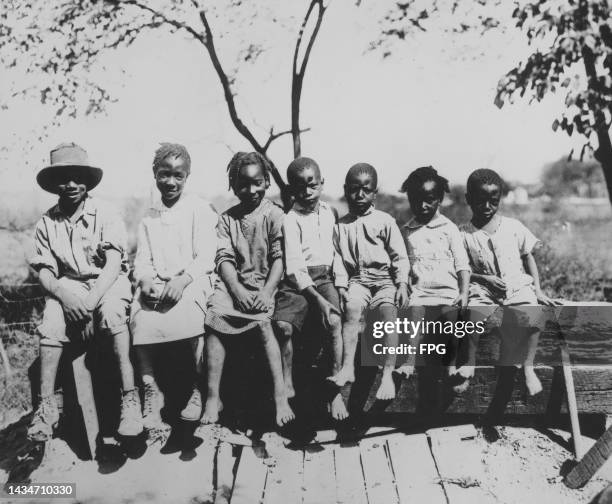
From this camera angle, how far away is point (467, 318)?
272 centimetres

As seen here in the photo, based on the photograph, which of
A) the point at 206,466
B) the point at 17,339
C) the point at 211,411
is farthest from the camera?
the point at 17,339

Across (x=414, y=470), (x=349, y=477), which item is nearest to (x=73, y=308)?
(x=349, y=477)

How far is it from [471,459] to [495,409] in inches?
10.5

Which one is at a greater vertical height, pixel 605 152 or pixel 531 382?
pixel 605 152

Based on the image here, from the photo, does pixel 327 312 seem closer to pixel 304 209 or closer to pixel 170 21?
pixel 304 209

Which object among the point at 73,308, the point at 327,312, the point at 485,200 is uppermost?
the point at 485,200

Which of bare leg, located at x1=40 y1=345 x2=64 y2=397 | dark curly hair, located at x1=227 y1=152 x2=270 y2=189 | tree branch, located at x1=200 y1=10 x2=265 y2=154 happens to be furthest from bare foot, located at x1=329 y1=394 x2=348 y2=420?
tree branch, located at x1=200 y1=10 x2=265 y2=154

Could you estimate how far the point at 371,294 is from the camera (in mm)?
2740

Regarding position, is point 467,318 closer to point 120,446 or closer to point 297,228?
point 297,228

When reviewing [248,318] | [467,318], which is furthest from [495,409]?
[248,318]

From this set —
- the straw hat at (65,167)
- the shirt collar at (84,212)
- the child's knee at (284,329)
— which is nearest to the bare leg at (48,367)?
the shirt collar at (84,212)

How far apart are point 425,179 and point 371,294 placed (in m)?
0.68

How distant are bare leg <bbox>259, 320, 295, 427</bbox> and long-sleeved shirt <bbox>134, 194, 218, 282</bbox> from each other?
1.44ft

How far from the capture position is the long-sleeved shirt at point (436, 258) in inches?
111
